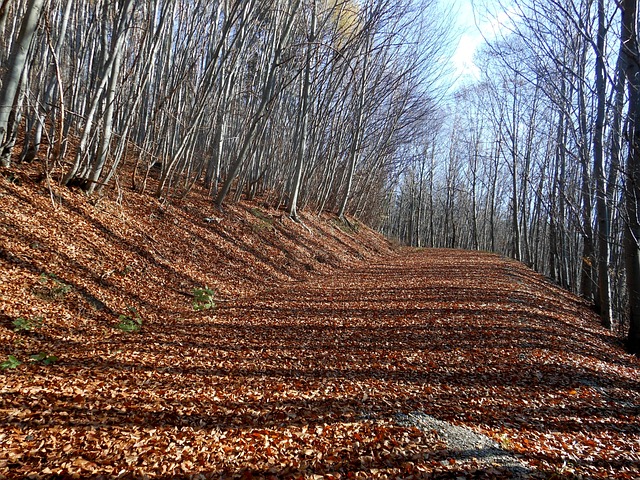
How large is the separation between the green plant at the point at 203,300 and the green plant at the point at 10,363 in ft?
9.57

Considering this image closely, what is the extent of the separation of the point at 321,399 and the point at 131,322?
307cm

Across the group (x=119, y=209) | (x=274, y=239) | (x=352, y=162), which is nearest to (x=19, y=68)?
(x=119, y=209)

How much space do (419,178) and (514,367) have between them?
3255 centimetres

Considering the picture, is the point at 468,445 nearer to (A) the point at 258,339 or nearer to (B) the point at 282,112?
(A) the point at 258,339

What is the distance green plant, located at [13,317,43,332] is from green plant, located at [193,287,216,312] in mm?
2357

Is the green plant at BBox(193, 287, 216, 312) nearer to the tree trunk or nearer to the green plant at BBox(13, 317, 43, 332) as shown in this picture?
the green plant at BBox(13, 317, 43, 332)

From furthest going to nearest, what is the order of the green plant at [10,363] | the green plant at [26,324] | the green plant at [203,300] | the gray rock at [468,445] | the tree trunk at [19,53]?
the green plant at [203,300], the green plant at [26,324], the tree trunk at [19,53], the green plant at [10,363], the gray rock at [468,445]

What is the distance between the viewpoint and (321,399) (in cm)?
389

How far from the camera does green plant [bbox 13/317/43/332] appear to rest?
167 inches

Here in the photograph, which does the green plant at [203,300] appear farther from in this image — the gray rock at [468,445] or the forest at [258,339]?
the gray rock at [468,445]

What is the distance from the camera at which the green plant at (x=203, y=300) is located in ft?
21.8

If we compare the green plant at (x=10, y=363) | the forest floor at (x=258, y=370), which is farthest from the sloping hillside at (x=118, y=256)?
the green plant at (x=10, y=363)

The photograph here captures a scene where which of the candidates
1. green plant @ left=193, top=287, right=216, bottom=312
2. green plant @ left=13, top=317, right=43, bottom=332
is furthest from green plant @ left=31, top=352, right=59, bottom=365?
green plant @ left=193, top=287, right=216, bottom=312

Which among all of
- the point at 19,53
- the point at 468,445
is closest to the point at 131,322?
the point at 19,53
